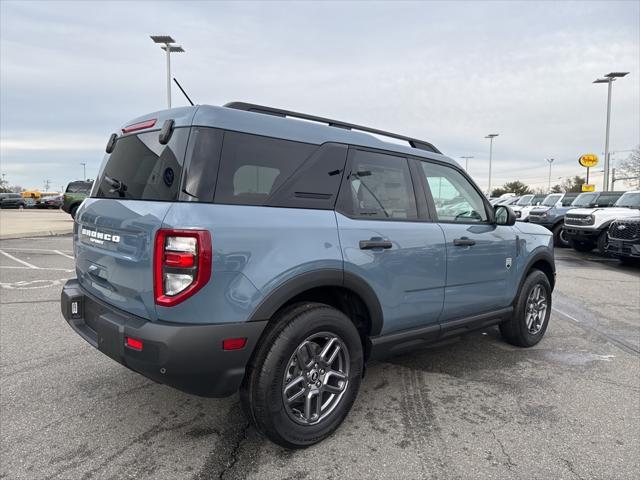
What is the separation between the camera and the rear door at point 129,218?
2.35 m

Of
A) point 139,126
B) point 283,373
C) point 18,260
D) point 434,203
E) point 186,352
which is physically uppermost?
point 139,126

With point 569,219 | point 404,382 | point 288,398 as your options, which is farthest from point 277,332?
point 569,219

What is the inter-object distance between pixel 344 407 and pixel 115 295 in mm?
1520

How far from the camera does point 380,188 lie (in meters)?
3.15

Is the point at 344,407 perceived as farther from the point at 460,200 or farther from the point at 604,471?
the point at 460,200

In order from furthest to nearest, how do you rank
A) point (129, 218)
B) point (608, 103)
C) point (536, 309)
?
point (608, 103)
point (536, 309)
point (129, 218)

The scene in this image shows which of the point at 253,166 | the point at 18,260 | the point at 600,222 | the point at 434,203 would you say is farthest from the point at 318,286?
the point at 600,222

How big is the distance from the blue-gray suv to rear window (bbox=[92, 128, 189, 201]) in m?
0.01

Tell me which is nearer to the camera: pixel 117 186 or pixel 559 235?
pixel 117 186

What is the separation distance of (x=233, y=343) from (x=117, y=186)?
1328 millimetres

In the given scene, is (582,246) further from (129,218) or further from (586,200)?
(129,218)

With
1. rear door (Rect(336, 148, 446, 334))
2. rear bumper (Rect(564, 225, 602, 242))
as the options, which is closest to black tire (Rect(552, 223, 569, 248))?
rear bumper (Rect(564, 225, 602, 242))

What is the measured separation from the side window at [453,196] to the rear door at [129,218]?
194 centimetres

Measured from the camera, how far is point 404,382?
362cm
